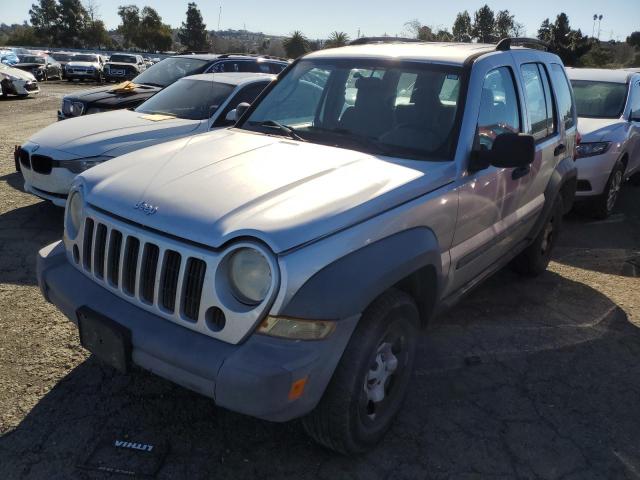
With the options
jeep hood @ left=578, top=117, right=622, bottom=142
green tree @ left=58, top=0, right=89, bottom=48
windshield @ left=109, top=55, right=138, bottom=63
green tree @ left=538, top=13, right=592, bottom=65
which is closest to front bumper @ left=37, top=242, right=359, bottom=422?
jeep hood @ left=578, top=117, right=622, bottom=142

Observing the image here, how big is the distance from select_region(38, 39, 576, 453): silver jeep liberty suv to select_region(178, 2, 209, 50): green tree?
7172 cm

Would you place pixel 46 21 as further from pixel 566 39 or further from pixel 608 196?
pixel 608 196

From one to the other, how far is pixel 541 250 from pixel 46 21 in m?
77.2

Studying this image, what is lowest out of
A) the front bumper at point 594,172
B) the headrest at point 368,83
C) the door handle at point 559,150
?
the front bumper at point 594,172

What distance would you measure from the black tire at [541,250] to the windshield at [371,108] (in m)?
1.87

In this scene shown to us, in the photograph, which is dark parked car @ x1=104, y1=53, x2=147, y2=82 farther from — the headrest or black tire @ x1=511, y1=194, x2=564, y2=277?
the headrest

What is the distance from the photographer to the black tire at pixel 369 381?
244 cm

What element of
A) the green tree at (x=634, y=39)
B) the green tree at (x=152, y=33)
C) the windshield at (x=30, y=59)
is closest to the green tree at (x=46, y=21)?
the green tree at (x=152, y=33)

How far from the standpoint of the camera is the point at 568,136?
487 centimetres

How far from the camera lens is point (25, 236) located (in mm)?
5398

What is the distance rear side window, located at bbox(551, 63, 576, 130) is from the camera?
4.71 meters

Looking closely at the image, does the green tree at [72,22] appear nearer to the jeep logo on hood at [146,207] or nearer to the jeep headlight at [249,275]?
the jeep logo on hood at [146,207]

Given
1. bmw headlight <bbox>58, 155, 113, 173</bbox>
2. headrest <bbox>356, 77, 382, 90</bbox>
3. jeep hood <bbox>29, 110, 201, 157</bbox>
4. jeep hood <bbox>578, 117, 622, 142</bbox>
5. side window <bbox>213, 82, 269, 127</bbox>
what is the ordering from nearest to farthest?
headrest <bbox>356, 77, 382, 90</bbox> → bmw headlight <bbox>58, 155, 113, 173</bbox> → jeep hood <bbox>29, 110, 201, 157</bbox> → side window <bbox>213, 82, 269, 127</bbox> → jeep hood <bbox>578, 117, 622, 142</bbox>

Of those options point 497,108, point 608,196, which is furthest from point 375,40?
point 608,196
